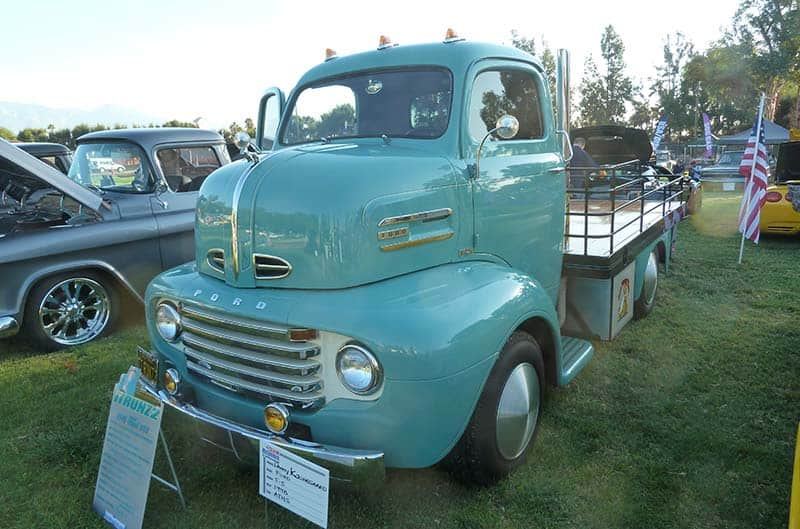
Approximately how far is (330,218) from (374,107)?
1.16m

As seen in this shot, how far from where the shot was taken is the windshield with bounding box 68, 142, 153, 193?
629 cm

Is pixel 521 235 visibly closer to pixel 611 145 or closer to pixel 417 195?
pixel 417 195

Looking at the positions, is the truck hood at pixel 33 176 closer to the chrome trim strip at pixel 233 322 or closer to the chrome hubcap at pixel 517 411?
the chrome trim strip at pixel 233 322

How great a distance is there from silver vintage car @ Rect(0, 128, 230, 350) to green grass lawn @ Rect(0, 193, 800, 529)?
0.44 metres

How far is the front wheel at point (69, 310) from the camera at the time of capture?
5.16 meters

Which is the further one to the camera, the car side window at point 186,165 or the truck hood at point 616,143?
the truck hood at point 616,143

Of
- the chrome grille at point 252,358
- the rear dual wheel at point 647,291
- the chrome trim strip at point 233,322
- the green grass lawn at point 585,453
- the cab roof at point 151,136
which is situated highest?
the cab roof at point 151,136

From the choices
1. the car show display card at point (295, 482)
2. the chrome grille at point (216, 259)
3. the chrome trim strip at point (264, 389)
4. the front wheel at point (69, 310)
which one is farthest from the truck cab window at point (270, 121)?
the front wheel at point (69, 310)

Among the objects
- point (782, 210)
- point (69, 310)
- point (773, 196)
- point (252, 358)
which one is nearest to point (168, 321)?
point (252, 358)

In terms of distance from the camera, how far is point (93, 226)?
552cm

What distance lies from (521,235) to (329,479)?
1923 mm

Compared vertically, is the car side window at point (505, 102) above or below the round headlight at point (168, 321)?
above

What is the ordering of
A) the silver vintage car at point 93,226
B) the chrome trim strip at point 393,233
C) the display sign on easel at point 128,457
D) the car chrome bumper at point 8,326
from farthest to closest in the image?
1. the silver vintage car at point 93,226
2. the car chrome bumper at point 8,326
3. the chrome trim strip at point 393,233
4. the display sign on easel at point 128,457

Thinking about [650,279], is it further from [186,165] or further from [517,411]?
[186,165]
